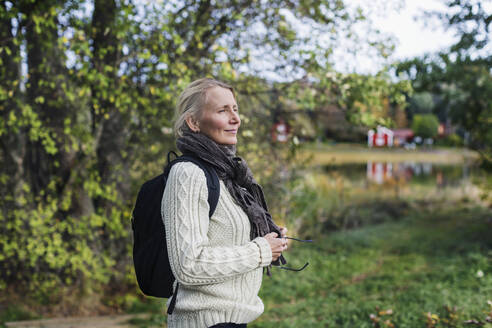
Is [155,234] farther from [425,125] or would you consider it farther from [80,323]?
[425,125]

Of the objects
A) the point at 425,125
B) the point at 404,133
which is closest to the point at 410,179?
the point at 425,125

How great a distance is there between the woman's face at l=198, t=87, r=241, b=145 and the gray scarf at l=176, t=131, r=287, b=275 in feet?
0.13

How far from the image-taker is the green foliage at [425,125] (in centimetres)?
5291

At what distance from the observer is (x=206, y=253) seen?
1.63 meters

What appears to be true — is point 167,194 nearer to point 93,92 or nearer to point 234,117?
point 234,117

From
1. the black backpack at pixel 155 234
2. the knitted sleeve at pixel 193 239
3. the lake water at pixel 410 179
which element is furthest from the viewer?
the lake water at pixel 410 179

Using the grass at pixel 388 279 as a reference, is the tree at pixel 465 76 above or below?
above

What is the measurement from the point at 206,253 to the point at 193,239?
7 cm

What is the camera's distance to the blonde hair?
1855 mm

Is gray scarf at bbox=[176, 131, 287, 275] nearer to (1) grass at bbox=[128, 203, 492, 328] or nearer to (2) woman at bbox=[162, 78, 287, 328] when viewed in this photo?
(2) woman at bbox=[162, 78, 287, 328]

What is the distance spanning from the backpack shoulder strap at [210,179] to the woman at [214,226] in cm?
2

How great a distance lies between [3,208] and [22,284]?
1204mm

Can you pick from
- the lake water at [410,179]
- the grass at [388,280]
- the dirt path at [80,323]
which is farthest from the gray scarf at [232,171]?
the lake water at [410,179]

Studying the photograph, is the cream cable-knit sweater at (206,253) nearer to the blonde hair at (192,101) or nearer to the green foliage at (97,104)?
the blonde hair at (192,101)
